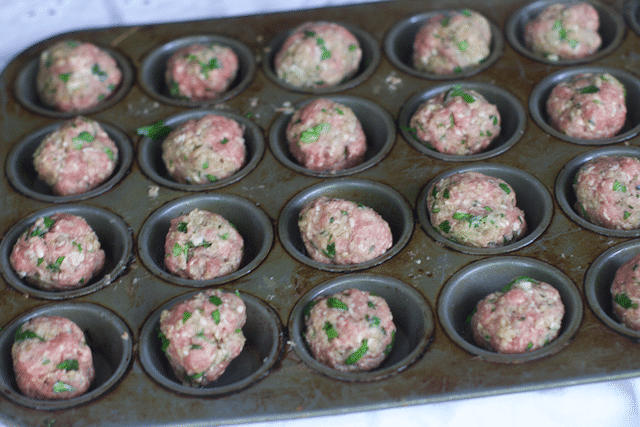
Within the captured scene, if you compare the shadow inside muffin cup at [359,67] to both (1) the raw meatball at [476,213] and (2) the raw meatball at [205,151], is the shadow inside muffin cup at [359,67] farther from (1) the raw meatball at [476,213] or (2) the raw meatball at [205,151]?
(1) the raw meatball at [476,213]

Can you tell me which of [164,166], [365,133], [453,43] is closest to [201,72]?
[164,166]

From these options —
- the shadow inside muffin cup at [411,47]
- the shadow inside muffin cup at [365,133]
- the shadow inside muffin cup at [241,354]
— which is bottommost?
the shadow inside muffin cup at [241,354]

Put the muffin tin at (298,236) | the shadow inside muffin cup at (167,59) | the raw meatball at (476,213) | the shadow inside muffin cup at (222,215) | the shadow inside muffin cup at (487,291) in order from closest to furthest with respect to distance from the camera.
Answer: the muffin tin at (298,236), the shadow inside muffin cup at (487,291), the raw meatball at (476,213), the shadow inside muffin cup at (222,215), the shadow inside muffin cup at (167,59)

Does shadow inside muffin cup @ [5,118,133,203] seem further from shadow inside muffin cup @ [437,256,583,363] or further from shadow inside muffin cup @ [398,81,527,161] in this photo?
shadow inside muffin cup @ [437,256,583,363]

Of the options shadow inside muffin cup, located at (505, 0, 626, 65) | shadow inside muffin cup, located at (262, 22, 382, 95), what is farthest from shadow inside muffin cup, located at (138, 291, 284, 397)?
shadow inside muffin cup, located at (505, 0, 626, 65)

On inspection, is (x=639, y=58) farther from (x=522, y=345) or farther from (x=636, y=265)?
(x=522, y=345)

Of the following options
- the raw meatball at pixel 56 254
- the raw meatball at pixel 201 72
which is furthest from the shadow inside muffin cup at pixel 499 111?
the raw meatball at pixel 56 254
